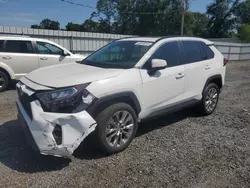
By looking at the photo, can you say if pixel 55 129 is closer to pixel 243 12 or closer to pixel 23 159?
pixel 23 159

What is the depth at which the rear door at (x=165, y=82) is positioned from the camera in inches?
142

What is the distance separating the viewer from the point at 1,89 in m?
6.93

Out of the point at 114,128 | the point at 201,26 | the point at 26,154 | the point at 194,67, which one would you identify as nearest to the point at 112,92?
the point at 114,128

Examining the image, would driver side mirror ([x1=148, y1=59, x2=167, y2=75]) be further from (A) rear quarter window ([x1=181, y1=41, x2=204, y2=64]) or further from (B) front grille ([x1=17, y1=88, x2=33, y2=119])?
(B) front grille ([x1=17, y1=88, x2=33, y2=119])

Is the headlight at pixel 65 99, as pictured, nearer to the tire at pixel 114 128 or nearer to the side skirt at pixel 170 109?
the tire at pixel 114 128

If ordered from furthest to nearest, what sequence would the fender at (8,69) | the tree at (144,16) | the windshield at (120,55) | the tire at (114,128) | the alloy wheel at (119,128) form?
the tree at (144,16), the fender at (8,69), the windshield at (120,55), the alloy wheel at (119,128), the tire at (114,128)

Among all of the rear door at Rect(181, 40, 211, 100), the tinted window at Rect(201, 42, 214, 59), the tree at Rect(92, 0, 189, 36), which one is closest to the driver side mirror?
the rear door at Rect(181, 40, 211, 100)

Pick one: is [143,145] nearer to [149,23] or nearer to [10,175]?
[10,175]

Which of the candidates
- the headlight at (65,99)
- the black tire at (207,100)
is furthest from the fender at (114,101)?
the black tire at (207,100)

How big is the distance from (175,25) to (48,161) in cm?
4594

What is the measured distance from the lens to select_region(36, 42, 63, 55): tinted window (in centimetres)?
764

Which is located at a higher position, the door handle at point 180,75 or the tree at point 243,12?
the tree at point 243,12

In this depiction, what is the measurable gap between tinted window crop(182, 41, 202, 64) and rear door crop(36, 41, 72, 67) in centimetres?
478

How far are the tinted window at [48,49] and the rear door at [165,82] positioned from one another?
16.4ft
